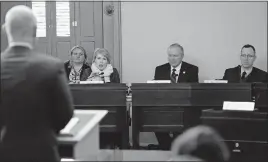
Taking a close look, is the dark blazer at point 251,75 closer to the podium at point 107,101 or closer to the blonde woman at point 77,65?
the podium at point 107,101

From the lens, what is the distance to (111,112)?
14.1ft

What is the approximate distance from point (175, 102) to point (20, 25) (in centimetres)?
247

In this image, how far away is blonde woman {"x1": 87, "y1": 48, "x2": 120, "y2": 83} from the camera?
5.20 metres

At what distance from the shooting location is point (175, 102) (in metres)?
4.32

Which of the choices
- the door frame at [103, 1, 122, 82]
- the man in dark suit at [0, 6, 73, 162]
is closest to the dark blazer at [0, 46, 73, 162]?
the man in dark suit at [0, 6, 73, 162]

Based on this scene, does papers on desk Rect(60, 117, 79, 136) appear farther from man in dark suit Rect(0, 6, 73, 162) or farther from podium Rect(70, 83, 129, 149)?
podium Rect(70, 83, 129, 149)

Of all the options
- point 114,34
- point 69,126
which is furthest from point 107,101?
point 114,34

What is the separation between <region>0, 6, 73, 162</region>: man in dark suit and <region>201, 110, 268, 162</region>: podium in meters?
1.92

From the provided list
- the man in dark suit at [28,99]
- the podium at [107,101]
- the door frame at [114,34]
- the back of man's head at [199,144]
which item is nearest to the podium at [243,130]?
the podium at [107,101]

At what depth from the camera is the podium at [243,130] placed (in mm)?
3721

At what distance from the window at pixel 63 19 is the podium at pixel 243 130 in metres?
3.50

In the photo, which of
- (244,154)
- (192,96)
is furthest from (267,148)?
(192,96)

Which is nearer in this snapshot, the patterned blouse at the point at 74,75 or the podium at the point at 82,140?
the podium at the point at 82,140

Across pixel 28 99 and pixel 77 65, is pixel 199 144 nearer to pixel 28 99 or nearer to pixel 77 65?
pixel 28 99
